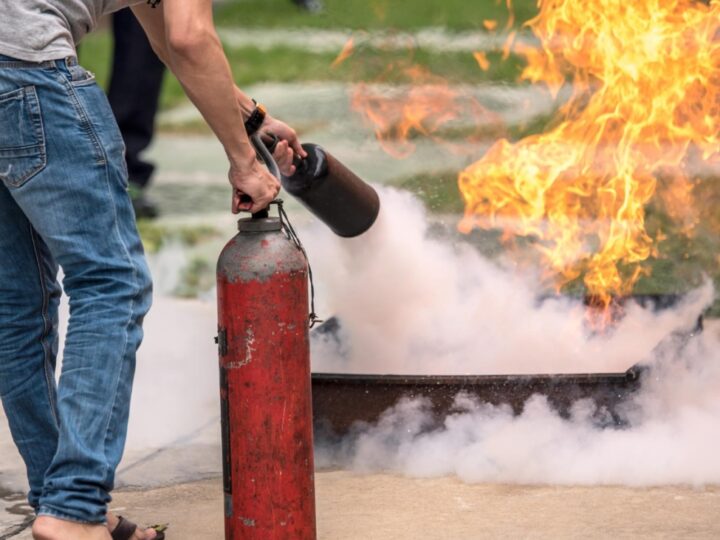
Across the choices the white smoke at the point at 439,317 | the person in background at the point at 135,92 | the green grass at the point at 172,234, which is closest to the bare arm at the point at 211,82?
the white smoke at the point at 439,317

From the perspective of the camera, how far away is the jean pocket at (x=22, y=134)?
2.97 metres

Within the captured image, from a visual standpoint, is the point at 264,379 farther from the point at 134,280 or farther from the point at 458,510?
the point at 458,510

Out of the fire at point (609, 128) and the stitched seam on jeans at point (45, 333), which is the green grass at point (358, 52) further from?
the stitched seam on jeans at point (45, 333)

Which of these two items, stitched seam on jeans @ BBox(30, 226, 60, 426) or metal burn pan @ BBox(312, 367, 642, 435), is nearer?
stitched seam on jeans @ BBox(30, 226, 60, 426)

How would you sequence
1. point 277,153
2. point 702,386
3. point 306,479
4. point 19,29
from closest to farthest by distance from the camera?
point 19,29 → point 306,479 → point 277,153 → point 702,386

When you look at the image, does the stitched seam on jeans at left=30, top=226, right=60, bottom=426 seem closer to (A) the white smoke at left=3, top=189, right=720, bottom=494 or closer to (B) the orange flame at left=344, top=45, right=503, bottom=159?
(A) the white smoke at left=3, top=189, right=720, bottom=494

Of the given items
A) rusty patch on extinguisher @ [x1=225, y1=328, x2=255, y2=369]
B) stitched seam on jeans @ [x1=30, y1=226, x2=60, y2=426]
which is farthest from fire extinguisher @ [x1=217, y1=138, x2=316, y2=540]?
stitched seam on jeans @ [x1=30, y1=226, x2=60, y2=426]

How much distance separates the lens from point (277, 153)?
12.1 ft

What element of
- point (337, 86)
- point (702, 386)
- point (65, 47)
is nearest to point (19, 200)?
point (65, 47)

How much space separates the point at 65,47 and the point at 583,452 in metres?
1.86

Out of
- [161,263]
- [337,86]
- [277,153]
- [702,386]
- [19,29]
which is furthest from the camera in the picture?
[337,86]

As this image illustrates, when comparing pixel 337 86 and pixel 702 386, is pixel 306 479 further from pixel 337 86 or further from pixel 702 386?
pixel 337 86

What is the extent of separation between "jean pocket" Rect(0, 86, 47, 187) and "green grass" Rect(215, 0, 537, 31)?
3.15 meters

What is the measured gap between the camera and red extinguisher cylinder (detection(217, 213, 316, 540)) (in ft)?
10.1
